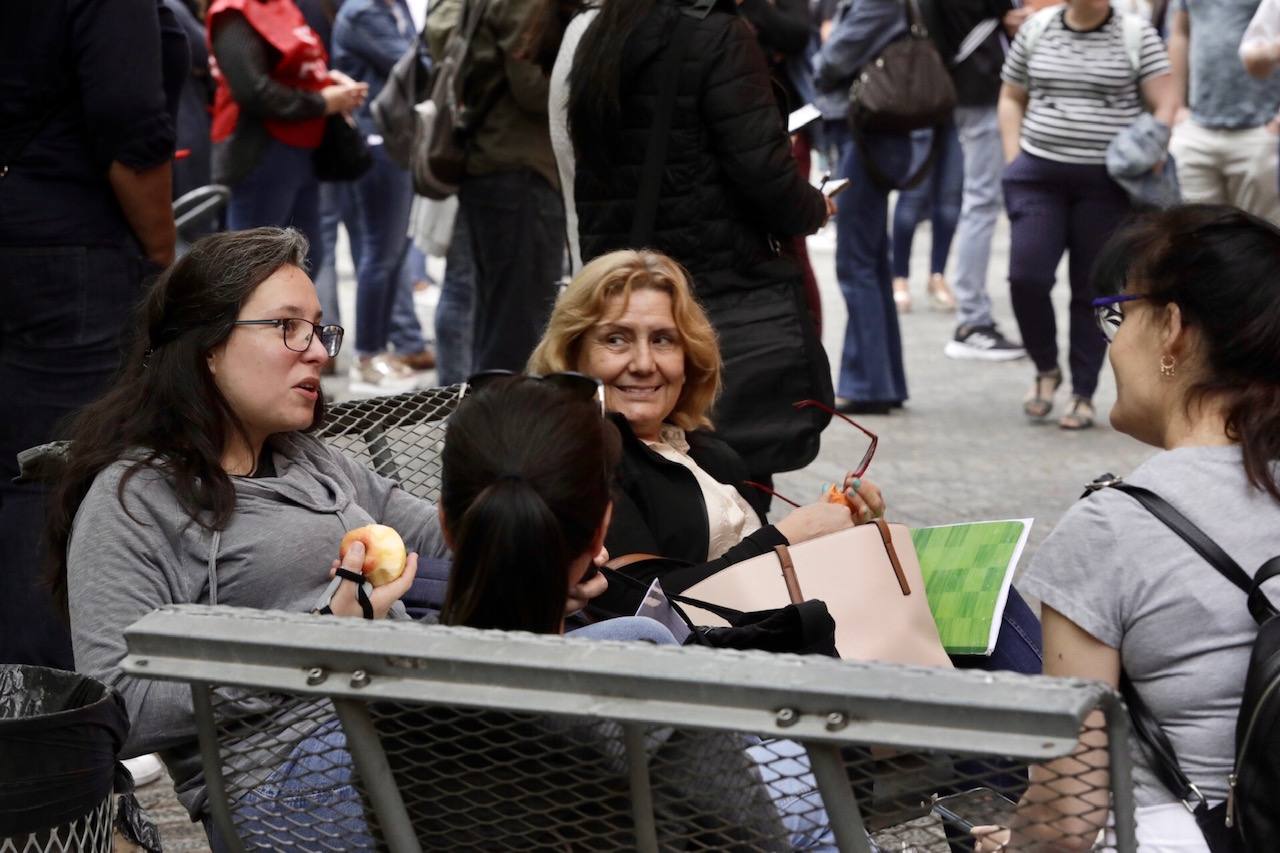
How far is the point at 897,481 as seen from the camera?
6.88 meters

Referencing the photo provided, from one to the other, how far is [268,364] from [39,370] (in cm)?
142

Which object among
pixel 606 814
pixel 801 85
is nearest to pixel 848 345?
pixel 801 85

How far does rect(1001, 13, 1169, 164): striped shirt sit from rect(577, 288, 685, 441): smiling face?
399cm

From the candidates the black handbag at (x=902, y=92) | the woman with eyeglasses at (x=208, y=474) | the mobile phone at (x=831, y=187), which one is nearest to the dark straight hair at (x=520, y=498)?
the woman with eyeglasses at (x=208, y=474)

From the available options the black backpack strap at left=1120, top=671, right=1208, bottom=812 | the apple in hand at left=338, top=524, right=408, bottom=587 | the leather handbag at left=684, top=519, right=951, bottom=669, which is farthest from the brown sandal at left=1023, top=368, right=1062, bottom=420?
the apple in hand at left=338, top=524, right=408, bottom=587

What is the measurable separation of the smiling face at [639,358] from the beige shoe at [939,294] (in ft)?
24.3

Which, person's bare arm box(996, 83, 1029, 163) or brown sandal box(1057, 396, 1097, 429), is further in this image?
brown sandal box(1057, 396, 1097, 429)

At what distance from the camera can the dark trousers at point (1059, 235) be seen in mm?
7383

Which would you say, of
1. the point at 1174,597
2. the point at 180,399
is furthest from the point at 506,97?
the point at 1174,597

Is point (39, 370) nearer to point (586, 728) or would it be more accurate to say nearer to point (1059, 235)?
point (586, 728)

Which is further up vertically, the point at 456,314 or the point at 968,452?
the point at 456,314

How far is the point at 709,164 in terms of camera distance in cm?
463

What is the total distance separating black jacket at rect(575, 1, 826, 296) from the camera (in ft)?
14.9

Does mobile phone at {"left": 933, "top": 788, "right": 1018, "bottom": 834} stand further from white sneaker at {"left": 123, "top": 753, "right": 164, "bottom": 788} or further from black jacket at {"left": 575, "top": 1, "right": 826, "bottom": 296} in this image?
black jacket at {"left": 575, "top": 1, "right": 826, "bottom": 296}
